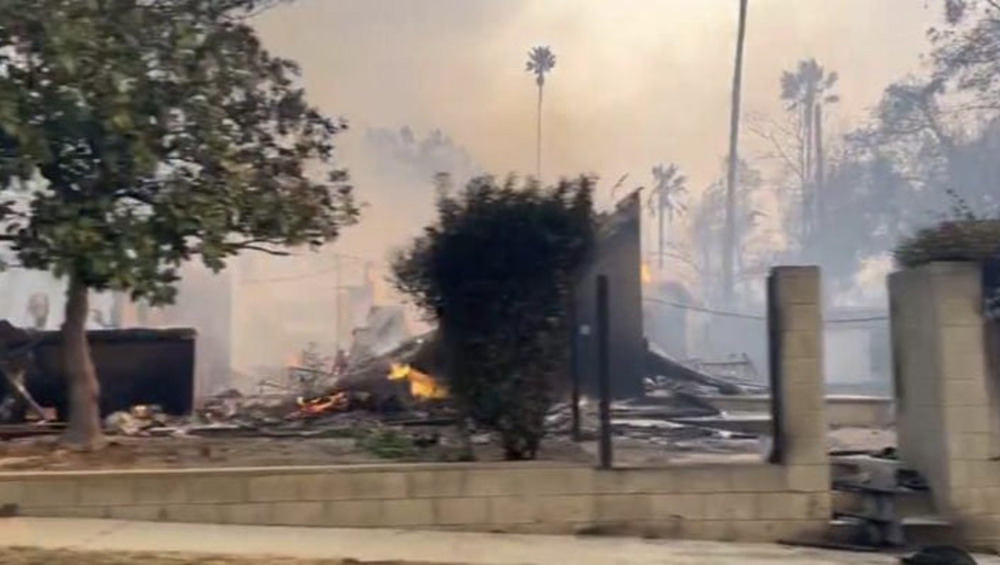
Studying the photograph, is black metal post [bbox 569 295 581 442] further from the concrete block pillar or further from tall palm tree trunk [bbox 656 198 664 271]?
tall palm tree trunk [bbox 656 198 664 271]

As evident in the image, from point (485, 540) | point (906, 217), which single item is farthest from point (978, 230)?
point (906, 217)

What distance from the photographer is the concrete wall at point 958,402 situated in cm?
973

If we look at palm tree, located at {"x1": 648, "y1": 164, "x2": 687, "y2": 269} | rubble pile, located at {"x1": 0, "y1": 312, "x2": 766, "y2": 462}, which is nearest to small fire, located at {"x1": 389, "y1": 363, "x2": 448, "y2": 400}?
rubble pile, located at {"x1": 0, "y1": 312, "x2": 766, "y2": 462}

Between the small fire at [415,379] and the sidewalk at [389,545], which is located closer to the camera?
the sidewalk at [389,545]

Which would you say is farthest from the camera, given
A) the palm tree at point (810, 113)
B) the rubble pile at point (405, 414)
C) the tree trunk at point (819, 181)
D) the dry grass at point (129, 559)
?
the palm tree at point (810, 113)

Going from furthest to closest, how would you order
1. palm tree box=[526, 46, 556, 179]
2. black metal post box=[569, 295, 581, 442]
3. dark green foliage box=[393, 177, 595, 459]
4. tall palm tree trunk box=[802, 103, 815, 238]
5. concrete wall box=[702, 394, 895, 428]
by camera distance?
tall palm tree trunk box=[802, 103, 815, 238], palm tree box=[526, 46, 556, 179], concrete wall box=[702, 394, 895, 428], black metal post box=[569, 295, 581, 442], dark green foliage box=[393, 177, 595, 459]

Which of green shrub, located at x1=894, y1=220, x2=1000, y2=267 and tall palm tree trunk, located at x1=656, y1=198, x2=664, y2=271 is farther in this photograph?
tall palm tree trunk, located at x1=656, y1=198, x2=664, y2=271

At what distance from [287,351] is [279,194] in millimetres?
23395

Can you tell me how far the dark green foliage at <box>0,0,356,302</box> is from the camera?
10180 millimetres

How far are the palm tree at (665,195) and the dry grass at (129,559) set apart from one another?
131 ft

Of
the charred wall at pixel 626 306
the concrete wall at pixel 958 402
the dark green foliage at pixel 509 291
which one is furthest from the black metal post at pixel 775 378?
the charred wall at pixel 626 306

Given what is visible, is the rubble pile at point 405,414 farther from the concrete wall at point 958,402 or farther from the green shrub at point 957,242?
the green shrub at point 957,242

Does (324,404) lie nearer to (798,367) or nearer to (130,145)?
(130,145)

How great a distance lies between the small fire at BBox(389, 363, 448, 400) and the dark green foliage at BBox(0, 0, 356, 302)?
13.6 feet
